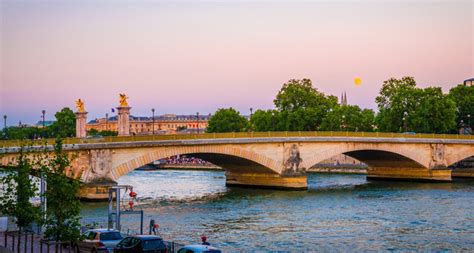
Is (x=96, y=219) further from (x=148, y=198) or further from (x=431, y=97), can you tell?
(x=431, y=97)

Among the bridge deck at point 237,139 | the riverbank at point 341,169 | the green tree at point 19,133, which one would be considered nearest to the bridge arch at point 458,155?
the bridge deck at point 237,139

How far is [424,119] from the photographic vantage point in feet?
318

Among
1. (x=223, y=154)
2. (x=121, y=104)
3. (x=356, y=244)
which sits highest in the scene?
(x=121, y=104)

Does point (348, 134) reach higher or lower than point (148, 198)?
higher

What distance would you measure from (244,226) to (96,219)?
9234mm

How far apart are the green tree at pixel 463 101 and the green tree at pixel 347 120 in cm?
1321

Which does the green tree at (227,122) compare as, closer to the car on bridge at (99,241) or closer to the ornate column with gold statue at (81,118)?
the ornate column with gold statue at (81,118)

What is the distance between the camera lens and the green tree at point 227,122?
431ft

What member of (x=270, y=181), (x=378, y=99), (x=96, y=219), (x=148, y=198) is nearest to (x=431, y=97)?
(x=378, y=99)

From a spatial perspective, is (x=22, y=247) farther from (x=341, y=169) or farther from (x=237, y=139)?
(x=341, y=169)

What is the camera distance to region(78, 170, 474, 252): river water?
37.4m

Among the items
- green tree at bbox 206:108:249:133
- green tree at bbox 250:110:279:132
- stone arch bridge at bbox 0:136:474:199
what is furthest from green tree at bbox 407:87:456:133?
green tree at bbox 206:108:249:133

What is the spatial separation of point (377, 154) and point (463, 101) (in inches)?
1221

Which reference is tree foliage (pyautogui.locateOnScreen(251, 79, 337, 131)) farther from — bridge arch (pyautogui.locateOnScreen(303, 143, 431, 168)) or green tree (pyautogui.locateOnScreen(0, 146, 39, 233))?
green tree (pyautogui.locateOnScreen(0, 146, 39, 233))
